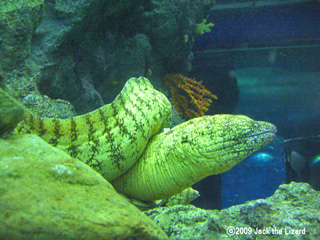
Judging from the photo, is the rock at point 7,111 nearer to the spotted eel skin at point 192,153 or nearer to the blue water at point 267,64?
the spotted eel skin at point 192,153

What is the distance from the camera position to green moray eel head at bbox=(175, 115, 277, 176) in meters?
1.82

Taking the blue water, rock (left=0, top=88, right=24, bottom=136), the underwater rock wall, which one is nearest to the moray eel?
the underwater rock wall

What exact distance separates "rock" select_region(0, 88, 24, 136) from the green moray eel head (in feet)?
4.31

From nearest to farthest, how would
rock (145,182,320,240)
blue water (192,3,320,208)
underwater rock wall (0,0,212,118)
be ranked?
rock (145,182,320,240) < underwater rock wall (0,0,212,118) < blue water (192,3,320,208)

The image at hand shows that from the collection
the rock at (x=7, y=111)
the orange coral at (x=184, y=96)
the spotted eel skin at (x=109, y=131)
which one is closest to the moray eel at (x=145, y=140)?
the spotted eel skin at (x=109, y=131)

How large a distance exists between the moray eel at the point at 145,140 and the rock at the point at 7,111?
0.67 m

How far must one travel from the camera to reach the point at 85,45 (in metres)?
2.92

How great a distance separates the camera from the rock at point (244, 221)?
133 cm

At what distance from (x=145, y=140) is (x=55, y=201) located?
50.3 inches

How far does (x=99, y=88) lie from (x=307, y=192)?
9.30 feet

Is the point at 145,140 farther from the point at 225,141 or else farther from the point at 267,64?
the point at 267,64

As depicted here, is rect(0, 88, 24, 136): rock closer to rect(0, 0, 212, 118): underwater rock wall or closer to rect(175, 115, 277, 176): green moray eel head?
rect(0, 0, 212, 118): underwater rock wall

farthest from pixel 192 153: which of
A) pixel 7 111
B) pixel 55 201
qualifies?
pixel 7 111

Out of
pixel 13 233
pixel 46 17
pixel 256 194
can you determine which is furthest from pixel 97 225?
pixel 256 194
